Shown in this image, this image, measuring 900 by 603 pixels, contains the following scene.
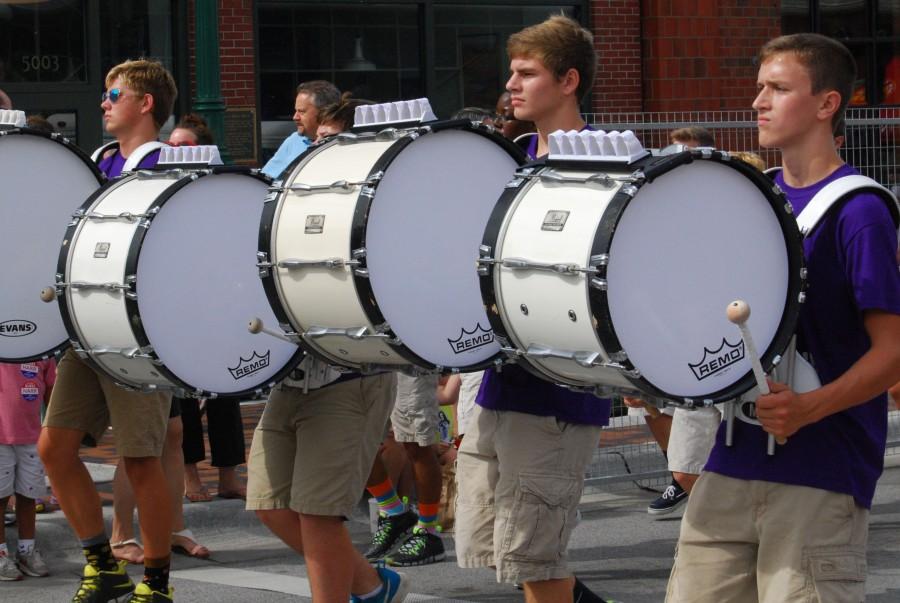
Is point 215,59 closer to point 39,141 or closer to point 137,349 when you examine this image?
point 39,141

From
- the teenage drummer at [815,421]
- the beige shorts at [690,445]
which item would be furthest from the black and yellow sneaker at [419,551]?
the teenage drummer at [815,421]

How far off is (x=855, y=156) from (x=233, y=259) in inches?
261

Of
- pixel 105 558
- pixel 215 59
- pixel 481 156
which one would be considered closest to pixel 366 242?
pixel 481 156

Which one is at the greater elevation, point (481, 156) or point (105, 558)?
point (481, 156)

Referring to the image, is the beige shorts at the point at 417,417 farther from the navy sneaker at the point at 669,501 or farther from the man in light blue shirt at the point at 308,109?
the navy sneaker at the point at 669,501

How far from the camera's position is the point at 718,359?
369cm

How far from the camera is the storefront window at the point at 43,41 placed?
12.9 metres

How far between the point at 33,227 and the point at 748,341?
136 inches

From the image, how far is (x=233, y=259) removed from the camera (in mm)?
5297

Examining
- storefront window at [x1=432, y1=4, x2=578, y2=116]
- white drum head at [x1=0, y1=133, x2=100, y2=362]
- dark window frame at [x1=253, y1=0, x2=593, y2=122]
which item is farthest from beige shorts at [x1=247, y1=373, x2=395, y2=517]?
storefront window at [x1=432, y1=4, x2=578, y2=116]

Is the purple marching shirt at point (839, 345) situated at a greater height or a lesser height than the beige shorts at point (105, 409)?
greater

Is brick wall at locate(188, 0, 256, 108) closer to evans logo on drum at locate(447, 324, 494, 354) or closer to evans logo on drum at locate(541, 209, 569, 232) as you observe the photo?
evans logo on drum at locate(447, 324, 494, 354)

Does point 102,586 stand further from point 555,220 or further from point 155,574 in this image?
point 555,220

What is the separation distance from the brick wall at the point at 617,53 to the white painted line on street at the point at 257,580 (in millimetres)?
8817
